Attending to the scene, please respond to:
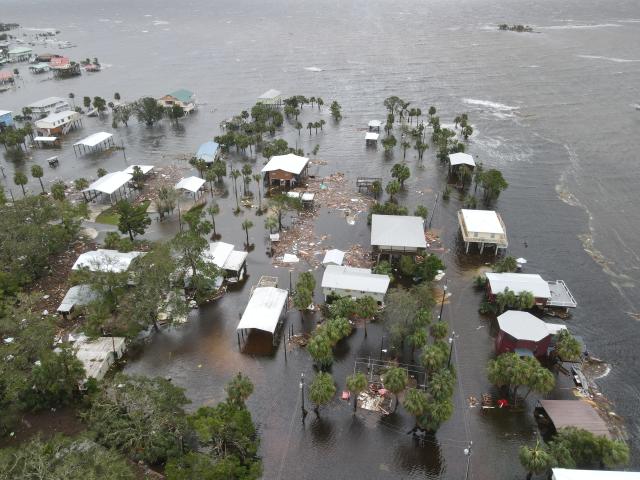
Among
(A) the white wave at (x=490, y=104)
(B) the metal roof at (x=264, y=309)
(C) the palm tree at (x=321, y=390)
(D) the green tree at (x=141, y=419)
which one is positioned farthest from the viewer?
(A) the white wave at (x=490, y=104)

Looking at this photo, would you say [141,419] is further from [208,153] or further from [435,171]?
[435,171]

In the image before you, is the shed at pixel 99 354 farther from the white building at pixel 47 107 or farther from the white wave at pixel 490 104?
the white wave at pixel 490 104

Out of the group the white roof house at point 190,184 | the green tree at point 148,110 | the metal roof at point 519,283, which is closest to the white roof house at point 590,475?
the metal roof at point 519,283

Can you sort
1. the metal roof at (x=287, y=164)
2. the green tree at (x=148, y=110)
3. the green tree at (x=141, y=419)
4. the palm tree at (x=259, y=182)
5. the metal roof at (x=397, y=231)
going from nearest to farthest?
the green tree at (x=141, y=419)
the metal roof at (x=397, y=231)
the palm tree at (x=259, y=182)
the metal roof at (x=287, y=164)
the green tree at (x=148, y=110)

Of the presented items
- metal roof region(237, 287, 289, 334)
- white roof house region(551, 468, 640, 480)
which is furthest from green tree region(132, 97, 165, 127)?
white roof house region(551, 468, 640, 480)

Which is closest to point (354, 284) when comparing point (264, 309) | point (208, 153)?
point (264, 309)

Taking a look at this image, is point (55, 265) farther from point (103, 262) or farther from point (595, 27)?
point (595, 27)
